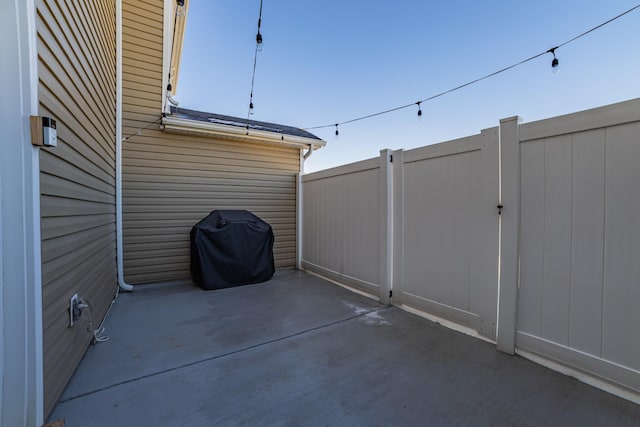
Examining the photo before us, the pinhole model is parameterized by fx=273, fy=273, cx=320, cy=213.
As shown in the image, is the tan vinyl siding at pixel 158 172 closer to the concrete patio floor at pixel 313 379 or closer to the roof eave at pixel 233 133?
the roof eave at pixel 233 133

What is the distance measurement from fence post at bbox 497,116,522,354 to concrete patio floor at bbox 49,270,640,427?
9.5 inches

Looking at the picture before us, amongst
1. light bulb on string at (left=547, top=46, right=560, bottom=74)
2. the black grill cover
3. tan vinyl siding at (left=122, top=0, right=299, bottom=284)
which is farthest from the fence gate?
tan vinyl siding at (left=122, top=0, right=299, bottom=284)

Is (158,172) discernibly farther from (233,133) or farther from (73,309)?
(73,309)

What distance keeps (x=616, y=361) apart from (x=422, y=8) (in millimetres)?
4950

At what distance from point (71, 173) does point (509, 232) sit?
3330 millimetres

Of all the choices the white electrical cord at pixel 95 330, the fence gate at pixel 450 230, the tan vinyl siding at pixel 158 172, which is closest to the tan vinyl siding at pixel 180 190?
the tan vinyl siding at pixel 158 172

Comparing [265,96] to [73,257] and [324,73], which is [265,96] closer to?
[324,73]

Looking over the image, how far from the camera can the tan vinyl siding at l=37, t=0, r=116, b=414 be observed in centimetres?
150

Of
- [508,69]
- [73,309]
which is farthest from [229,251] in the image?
[508,69]

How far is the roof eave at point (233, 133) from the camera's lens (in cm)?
416

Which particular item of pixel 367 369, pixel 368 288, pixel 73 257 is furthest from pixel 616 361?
pixel 73 257

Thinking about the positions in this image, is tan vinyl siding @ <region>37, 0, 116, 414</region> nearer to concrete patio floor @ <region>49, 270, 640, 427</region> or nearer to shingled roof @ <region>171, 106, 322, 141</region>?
concrete patio floor @ <region>49, 270, 640, 427</region>

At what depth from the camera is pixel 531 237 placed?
211 cm

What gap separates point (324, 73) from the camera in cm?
559
